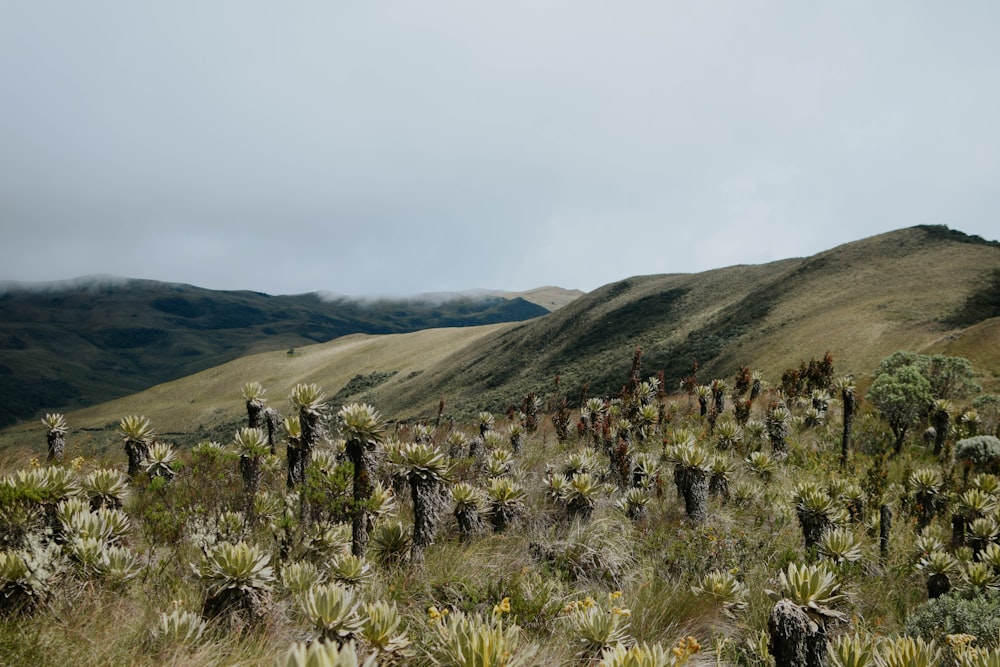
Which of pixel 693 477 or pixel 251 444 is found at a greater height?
pixel 251 444

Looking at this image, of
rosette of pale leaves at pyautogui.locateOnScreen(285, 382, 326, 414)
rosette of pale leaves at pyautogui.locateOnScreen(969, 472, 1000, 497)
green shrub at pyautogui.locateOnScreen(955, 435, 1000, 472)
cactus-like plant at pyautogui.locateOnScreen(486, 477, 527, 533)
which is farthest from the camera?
green shrub at pyautogui.locateOnScreen(955, 435, 1000, 472)

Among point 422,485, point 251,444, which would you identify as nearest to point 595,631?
point 422,485

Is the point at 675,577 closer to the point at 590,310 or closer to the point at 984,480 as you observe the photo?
the point at 984,480

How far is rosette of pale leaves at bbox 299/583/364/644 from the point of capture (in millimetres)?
2941

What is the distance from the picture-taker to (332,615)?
2.95 m

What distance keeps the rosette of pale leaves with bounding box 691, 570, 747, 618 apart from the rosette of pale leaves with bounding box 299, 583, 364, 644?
327cm

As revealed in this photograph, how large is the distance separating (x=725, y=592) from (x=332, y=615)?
11.9 feet

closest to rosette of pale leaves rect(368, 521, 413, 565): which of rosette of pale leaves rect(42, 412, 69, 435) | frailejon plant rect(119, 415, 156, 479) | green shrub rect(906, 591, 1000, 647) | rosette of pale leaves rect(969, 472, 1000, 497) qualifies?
frailejon plant rect(119, 415, 156, 479)

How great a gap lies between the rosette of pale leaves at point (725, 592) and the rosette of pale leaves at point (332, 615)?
3.27m

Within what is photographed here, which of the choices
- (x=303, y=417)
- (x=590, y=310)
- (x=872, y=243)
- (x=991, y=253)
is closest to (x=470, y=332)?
(x=590, y=310)

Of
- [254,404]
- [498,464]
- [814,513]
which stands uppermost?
[254,404]

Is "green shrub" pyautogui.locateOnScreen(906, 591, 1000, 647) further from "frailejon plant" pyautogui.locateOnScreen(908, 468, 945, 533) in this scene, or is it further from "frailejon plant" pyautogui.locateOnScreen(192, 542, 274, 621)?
"frailejon plant" pyautogui.locateOnScreen(192, 542, 274, 621)

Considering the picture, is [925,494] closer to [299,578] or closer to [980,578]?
[980,578]

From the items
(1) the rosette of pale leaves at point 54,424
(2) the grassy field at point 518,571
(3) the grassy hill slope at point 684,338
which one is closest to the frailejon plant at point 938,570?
(2) the grassy field at point 518,571
